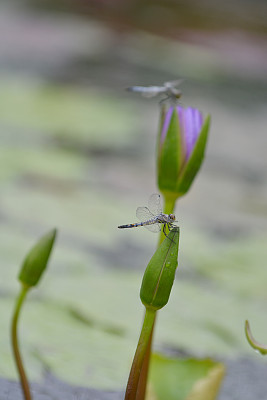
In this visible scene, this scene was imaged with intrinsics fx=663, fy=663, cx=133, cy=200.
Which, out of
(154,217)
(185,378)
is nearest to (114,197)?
(185,378)

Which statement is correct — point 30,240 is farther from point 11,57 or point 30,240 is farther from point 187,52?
point 187,52

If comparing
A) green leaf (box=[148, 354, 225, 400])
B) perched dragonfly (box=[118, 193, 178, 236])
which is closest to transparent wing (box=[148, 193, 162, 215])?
perched dragonfly (box=[118, 193, 178, 236])

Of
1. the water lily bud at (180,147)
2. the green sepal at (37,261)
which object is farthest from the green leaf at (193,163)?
the green sepal at (37,261)

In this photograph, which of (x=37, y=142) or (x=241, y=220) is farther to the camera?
(x=37, y=142)

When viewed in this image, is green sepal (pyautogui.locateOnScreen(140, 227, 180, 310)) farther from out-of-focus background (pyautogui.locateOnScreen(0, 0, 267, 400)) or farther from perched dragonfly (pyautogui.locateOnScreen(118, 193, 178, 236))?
out-of-focus background (pyautogui.locateOnScreen(0, 0, 267, 400))

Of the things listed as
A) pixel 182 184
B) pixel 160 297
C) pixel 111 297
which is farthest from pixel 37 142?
pixel 160 297

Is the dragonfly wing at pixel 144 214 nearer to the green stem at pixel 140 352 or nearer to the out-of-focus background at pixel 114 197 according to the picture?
the green stem at pixel 140 352

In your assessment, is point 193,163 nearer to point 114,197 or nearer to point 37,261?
point 37,261
